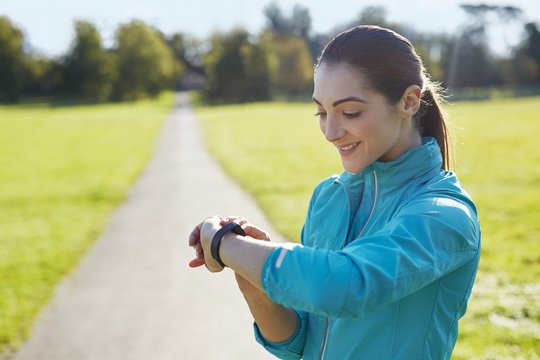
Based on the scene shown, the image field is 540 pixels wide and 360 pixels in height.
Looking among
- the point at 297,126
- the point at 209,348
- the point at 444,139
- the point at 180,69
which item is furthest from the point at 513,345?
the point at 180,69

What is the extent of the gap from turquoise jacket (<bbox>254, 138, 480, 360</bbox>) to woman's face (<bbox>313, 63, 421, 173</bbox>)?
6 centimetres

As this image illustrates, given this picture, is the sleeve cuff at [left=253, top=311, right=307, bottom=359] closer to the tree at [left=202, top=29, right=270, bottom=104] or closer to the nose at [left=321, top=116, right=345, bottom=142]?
the nose at [left=321, top=116, right=345, bottom=142]

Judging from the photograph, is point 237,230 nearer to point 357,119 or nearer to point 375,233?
point 375,233

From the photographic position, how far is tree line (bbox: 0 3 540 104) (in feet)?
211

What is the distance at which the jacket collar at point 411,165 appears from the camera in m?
1.60

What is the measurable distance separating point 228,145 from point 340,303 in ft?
71.0

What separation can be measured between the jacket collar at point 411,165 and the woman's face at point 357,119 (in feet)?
0.15

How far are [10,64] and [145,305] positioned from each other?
274 ft

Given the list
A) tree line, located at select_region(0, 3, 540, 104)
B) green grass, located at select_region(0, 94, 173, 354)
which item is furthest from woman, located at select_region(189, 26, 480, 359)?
tree line, located at select_region(0, 3, 540, 104)

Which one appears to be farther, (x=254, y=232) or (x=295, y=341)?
(x=295, y=341)

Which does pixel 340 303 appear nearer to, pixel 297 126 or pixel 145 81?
pixel 297 126

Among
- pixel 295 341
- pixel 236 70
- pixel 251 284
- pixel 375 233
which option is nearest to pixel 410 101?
pixel 375 233

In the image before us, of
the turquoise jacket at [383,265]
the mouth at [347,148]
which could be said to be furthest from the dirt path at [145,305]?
the mouth at [347,148]

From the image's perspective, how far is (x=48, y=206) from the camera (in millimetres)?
11875
